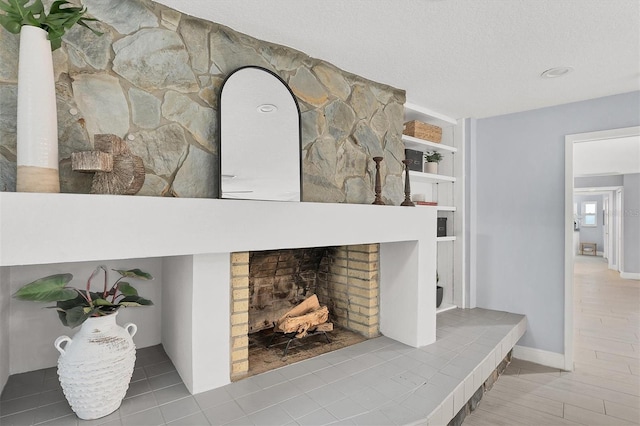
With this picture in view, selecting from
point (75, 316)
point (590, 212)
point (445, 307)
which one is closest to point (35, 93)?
point (75, 316)

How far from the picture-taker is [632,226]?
23.0ft

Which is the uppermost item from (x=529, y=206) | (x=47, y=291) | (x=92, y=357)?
(x=529, y=206)

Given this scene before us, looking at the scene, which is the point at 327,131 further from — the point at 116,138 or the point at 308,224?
the point at 116,138

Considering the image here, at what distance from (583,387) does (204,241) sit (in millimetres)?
3160

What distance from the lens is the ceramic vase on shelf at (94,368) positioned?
1.51 meters

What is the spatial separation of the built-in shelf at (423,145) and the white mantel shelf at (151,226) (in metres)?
1.26

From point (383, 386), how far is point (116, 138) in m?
1.92

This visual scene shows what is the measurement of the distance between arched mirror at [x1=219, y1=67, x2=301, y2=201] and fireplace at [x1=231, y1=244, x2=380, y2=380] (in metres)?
0.76

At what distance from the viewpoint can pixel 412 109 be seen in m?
3.16

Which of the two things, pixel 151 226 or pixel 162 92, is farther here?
pixel 162 92

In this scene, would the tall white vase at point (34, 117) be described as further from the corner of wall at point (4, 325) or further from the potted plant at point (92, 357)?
the corner of wall at point (4, 325)

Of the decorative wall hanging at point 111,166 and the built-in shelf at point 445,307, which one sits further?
the built-in shelf at point 445,307

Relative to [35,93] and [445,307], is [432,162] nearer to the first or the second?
[445,307]

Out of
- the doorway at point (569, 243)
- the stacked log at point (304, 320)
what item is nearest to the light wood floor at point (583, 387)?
the doorway at point (569, 243)
